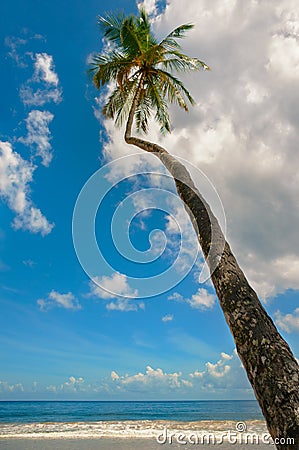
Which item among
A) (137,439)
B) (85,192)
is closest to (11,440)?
(137,439)

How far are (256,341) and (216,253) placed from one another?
54.8 inches

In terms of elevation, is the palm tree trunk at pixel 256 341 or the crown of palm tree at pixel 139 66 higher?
the crown of palm tree at pixel 139 66

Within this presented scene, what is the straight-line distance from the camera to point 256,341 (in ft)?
10.0

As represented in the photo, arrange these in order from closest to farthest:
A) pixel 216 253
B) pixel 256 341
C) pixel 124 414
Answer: pixel 256 341 → pixel 216 253 → pixel 124 414

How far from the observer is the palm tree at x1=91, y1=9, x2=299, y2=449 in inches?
104

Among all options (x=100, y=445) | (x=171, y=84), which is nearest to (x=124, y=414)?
(x=100, y=445)

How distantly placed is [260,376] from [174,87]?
966 centimetres

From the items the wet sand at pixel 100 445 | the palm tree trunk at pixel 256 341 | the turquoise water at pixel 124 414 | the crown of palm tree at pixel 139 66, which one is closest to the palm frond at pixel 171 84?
the crown of palm tree at pixel 139 66

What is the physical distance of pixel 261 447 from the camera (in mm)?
13477

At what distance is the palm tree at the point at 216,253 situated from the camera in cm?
264

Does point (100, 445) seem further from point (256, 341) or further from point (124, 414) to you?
point (124, 414)

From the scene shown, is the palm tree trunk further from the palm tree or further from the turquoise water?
the turquoise water

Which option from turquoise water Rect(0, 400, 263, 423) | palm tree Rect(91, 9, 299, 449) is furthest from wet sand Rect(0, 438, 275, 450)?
turquoise water Rect(0, 400, 263, 423)

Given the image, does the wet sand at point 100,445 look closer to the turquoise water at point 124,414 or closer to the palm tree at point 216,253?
the palm tree at point 216,253
